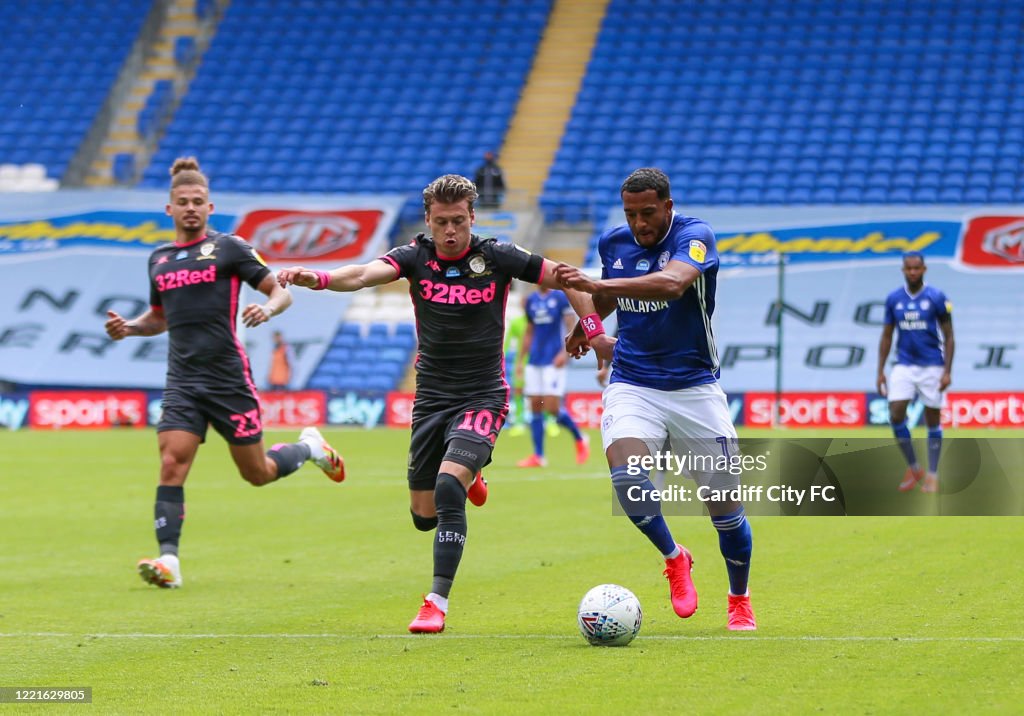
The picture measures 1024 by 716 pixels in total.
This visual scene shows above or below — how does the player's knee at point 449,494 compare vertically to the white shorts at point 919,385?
below

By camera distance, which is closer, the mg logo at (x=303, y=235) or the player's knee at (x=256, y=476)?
the player's knee at (x=256, y=476)

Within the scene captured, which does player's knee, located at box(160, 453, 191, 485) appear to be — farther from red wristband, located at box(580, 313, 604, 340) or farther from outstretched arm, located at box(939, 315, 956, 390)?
outstretched arm, located at box(939, 315, 956, 390)

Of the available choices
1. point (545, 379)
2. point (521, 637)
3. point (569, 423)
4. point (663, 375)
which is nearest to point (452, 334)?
point (663, 375)

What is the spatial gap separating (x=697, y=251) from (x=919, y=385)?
364 inches

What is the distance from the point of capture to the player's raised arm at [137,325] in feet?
32.6

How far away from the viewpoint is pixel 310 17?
133ft

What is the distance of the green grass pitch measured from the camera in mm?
6195

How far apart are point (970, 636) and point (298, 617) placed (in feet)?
11.3

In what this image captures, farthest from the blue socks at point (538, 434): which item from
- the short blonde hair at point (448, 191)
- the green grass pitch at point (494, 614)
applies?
the short blonde hair at point (448, 191)

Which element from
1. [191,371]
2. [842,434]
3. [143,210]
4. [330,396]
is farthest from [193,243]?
[143,210]

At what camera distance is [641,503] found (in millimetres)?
7734

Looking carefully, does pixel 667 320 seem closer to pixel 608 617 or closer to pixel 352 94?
pixel 608 617

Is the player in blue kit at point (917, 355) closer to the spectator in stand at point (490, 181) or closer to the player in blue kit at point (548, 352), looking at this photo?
the player in blue kit at point (548, 352)

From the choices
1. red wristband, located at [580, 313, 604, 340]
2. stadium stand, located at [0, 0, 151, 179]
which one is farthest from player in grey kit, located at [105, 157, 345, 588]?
stadium stand, located at [0, 0, 151, 179]
